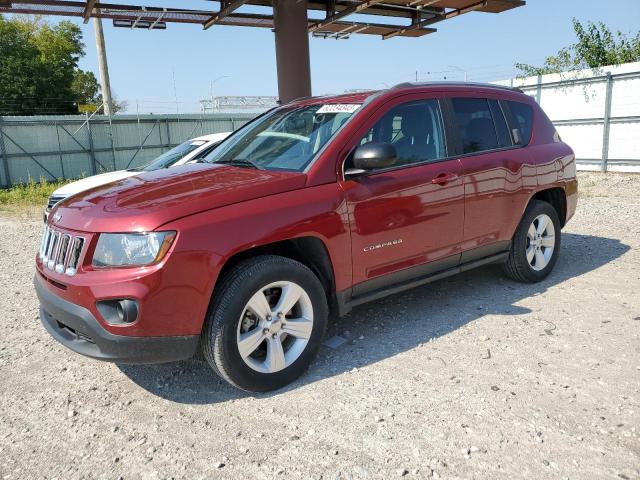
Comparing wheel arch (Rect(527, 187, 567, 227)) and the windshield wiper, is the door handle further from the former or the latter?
wheel arch (Rect(527, 187, 567, 227))

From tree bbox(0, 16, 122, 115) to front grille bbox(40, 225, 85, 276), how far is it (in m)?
41.2

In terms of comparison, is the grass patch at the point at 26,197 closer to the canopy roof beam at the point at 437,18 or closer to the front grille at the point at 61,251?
the canopy roof beam at the point at 437,18

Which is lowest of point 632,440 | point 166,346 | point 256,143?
point 632,440

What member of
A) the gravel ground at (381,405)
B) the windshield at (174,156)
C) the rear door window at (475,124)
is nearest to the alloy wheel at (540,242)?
the gravel ground at (381,405)

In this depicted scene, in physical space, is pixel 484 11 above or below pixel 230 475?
above

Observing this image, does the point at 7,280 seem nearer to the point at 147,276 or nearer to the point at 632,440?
the point at 147,276

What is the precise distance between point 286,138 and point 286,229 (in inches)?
40.8

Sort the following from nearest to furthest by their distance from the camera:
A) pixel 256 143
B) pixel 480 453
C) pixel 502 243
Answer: pixel 480 453, pixel 256 143, pixel 502 243

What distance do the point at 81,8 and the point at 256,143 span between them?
18.6 ft

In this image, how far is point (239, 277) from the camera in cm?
295

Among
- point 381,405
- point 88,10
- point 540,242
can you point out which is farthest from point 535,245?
point 88,10

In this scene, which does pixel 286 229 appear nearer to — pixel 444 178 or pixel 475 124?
pixel 444 178

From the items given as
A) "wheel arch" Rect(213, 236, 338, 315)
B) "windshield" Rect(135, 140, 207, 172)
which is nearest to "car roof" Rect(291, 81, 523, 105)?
"wheel arch" Rect(213, 236, 338, 315)

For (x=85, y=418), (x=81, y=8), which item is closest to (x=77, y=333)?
(x=85, y=418)
